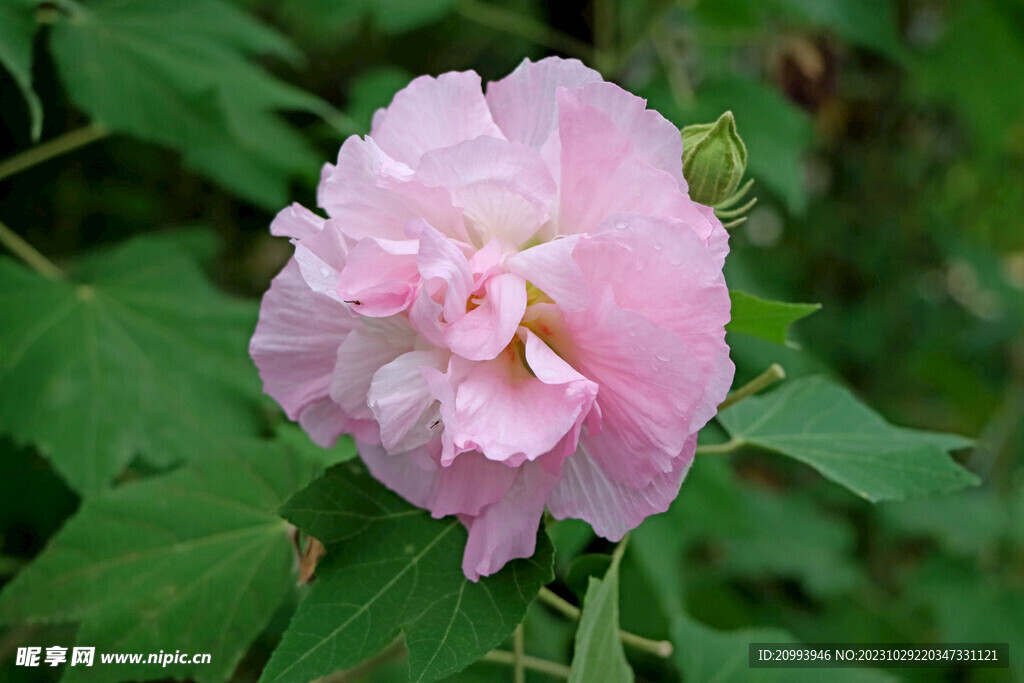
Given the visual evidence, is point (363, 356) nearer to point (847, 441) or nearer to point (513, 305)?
point (513, 305)

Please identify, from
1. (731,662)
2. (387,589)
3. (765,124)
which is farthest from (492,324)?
(765,124)

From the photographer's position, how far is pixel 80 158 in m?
1.25

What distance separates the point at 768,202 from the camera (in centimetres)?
201

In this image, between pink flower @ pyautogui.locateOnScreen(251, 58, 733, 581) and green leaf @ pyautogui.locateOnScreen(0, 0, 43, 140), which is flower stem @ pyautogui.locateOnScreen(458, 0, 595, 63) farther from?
pink flower @ pyautogui.locateOnScreen(251, 58, 733, 581)

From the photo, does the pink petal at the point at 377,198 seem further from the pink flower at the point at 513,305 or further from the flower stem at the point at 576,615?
the flower stem at the point at 576,615

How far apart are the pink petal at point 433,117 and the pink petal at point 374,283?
90mm

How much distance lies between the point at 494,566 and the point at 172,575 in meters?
0.37

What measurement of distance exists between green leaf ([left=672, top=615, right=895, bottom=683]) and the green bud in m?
0.57

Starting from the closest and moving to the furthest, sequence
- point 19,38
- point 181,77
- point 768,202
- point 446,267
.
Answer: point 446,267 < point 19,38 < point 181,77 < point 768,202

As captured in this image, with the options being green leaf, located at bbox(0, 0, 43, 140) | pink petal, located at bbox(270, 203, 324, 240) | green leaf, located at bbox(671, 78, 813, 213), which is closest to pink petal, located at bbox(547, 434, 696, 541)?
pink petal, located at bbox(270, 203, 324, 240)

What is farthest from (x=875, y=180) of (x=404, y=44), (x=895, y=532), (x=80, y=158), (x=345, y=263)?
(x=345, y=263)

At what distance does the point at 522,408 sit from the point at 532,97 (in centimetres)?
22

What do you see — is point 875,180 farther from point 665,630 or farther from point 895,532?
point 665,630

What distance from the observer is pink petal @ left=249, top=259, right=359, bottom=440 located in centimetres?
54
